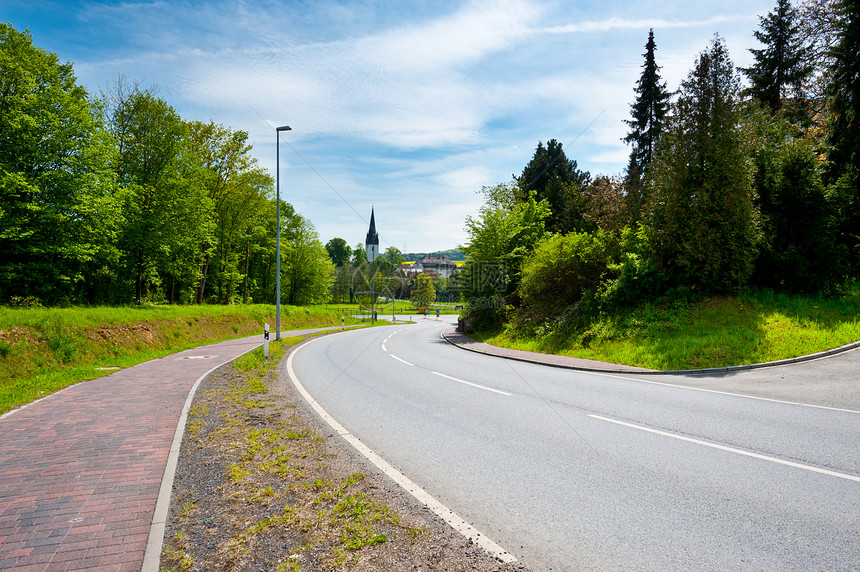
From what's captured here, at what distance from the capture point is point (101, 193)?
18953mm

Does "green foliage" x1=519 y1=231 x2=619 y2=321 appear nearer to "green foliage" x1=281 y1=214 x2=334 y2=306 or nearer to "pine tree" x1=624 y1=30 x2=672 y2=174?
"pine tree" x1=624 y1=30 x2=672 y2=174

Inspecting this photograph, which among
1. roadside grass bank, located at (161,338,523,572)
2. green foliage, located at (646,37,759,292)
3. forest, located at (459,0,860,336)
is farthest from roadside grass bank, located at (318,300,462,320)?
roadside grass bank, located at (161,338,523,572)

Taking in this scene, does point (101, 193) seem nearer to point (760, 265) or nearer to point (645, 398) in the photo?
point (645, 398)

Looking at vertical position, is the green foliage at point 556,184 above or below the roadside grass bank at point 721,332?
above

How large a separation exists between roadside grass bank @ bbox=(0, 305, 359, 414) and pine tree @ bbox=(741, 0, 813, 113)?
33796 millimetres

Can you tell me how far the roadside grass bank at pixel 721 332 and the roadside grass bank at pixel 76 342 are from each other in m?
15.7

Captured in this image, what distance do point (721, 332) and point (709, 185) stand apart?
212 inches

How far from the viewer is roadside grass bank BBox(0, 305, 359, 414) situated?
10.4 meters

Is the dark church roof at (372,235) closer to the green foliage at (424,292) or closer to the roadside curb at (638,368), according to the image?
the green foliage at (424,292)

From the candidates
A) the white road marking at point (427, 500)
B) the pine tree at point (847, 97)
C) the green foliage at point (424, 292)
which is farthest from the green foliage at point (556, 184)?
the green foliage at point (424, 292)

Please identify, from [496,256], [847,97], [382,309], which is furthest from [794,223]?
[382,309]

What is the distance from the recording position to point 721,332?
1290 cm

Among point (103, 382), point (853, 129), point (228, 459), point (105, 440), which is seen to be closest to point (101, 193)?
point (103, 382)

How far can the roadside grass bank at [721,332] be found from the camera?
38.7 feet
